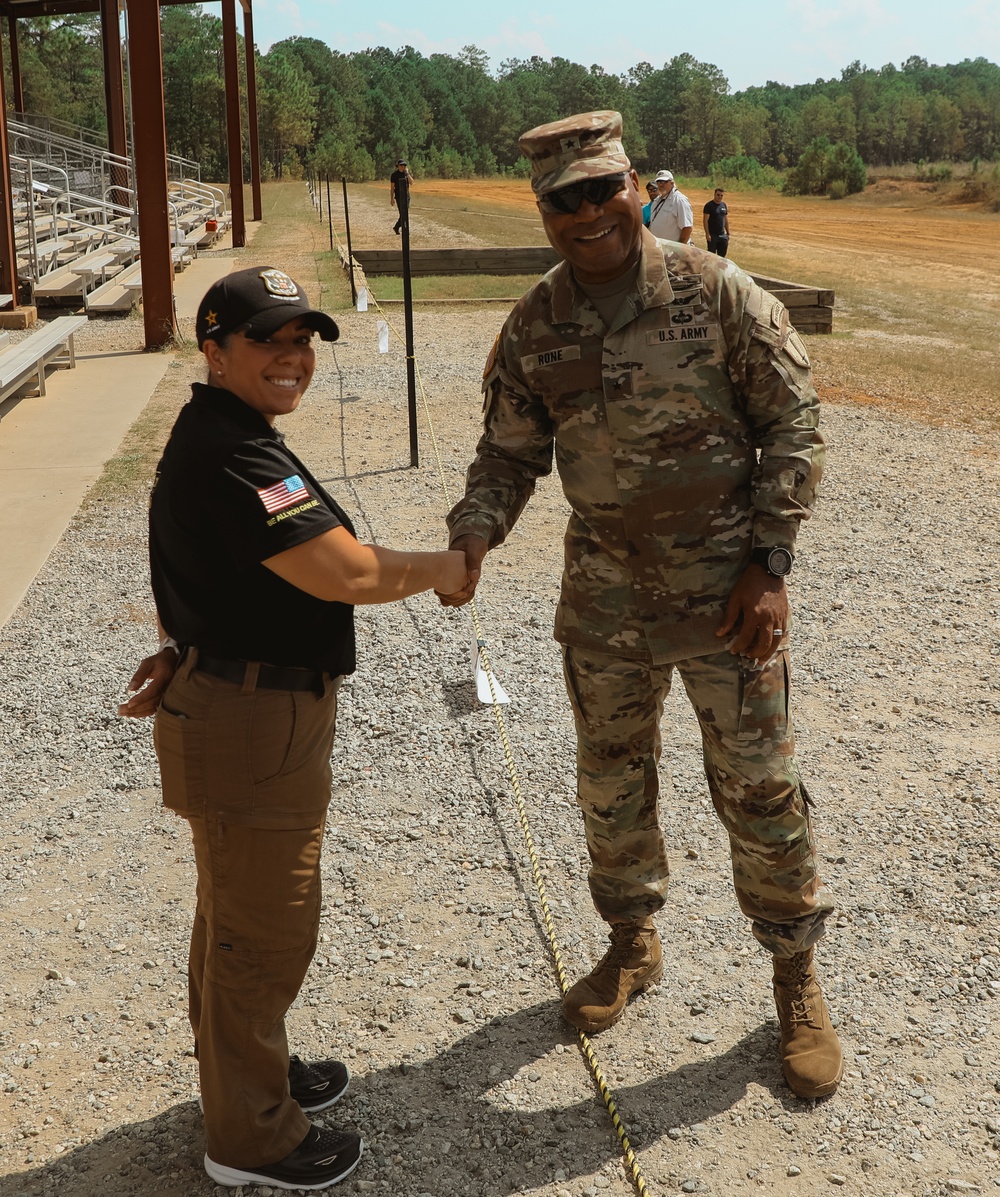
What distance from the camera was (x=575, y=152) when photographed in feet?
8.34

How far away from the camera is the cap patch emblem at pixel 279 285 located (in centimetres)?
211

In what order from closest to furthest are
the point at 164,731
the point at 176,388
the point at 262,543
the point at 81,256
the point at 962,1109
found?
the point at 262,543
the point at 164,731
the point at 962,1109
the point at 176,388
the point at 81,256

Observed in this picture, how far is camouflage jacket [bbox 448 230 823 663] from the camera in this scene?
2598 mm

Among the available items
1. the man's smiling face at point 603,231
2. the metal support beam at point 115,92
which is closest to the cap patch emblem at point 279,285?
the man's smiling face at point 603,231

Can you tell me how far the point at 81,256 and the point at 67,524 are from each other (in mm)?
13203

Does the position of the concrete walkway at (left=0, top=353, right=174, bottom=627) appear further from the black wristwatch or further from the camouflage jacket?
the black wristwatch

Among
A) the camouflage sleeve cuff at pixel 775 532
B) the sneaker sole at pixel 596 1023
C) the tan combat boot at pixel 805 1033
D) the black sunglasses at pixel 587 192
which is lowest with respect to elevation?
the sneaker sole at pixel 596 1023

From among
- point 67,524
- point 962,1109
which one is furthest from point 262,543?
point 67,524

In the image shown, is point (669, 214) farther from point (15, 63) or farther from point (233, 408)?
point (15, 63)

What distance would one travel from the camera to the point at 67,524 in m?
7.21

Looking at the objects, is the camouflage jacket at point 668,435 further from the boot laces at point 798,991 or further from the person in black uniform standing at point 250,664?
the boot laces at point 798,991

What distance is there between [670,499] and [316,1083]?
5.06 feet

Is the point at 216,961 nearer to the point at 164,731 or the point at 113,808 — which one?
the point at 164,731

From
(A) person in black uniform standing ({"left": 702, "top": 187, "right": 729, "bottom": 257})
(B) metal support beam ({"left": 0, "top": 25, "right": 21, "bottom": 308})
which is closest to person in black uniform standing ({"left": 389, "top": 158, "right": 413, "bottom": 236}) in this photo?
(B) metal support beam ({"left": 0, "top": 25, "right": 21, "bottom": 308})
